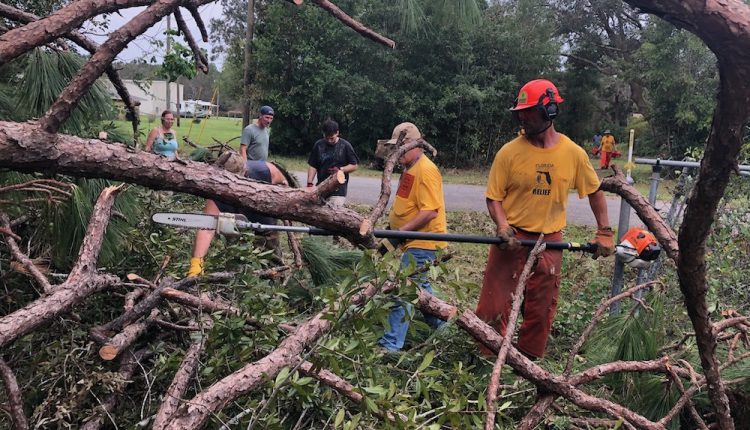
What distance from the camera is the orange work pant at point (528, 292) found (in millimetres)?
2846

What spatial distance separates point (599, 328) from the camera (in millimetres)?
2811

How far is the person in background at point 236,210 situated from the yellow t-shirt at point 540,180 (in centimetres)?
126

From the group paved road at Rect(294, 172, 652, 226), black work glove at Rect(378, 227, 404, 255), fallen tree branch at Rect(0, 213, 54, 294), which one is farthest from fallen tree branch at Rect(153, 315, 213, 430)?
paved road at Rect(294, 172, 652, 226)

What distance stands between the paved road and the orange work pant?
5511mm

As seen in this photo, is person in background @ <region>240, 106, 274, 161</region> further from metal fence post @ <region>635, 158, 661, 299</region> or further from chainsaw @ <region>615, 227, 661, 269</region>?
chainsaw @ <region>615, 227, 661, 269</region>

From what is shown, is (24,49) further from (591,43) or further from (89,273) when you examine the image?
(591,43)

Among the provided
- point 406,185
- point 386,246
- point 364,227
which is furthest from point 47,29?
point 406,185

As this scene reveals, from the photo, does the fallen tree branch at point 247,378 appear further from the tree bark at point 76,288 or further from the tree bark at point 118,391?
the tree bark at point 76,288

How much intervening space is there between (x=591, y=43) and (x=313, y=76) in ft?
37.0

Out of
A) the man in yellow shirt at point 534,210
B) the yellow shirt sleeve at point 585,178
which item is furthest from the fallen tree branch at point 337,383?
the yellow shirt sleeve at point 585,178

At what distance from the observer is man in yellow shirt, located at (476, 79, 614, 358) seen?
2.83 m

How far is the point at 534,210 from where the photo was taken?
2.88 m

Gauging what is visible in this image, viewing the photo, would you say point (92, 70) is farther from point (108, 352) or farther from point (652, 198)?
point (652, 198)

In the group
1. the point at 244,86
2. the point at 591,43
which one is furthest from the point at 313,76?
the point at 591,43
